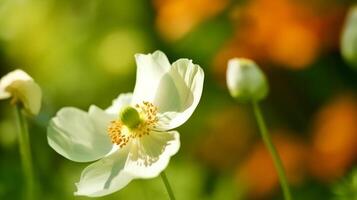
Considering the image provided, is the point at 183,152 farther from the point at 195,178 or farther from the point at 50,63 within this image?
the point at 50,63

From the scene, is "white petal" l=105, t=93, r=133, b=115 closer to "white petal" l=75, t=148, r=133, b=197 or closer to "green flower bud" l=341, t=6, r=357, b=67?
"white petal" l=75, t=148, r=133, b=197

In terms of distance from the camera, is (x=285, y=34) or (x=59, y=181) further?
(x=285, y=34)

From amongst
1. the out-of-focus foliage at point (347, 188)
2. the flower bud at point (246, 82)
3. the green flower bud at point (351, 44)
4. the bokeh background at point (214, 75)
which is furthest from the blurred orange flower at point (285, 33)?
the flower bud at point (246, 82)

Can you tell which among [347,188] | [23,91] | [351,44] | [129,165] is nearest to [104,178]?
[129,165]

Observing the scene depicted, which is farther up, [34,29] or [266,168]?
[34,29]

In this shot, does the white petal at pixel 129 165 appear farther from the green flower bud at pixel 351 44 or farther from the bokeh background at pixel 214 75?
the bokeh background at pixel 214 75

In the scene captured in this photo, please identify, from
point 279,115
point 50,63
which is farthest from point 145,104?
point 50,63
